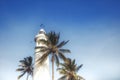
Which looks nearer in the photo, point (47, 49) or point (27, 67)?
point (47, 49)

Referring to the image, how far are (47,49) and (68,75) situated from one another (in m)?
11.2

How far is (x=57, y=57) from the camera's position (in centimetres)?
3562

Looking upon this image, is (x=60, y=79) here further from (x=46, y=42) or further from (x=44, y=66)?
(x=46, y=42)

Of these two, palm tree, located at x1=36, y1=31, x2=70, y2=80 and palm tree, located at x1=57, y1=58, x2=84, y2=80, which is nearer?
palm tree, located at x1=36, y1=31, x2=70, y2=80

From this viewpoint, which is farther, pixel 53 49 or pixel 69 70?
pixel 69 70

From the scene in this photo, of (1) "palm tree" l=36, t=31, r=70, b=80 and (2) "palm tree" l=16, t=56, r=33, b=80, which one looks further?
(2) "palm tree" l=16, t=56, r=33, b=80

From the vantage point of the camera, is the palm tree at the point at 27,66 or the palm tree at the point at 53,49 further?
the palm tree at the point at 27,66

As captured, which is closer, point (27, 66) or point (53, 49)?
point (53, 49)

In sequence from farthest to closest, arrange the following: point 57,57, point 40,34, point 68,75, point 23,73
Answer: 1. point 23,73
2. point 40,34
3. point 68,75
4. point 57,57

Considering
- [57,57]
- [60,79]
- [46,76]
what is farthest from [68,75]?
[57,57]

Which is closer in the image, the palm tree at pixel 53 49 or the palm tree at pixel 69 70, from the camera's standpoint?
the palm tree at pixel 53 49

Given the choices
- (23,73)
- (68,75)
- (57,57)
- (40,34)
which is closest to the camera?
(57,57)

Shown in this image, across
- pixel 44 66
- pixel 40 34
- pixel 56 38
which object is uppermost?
pixel 40 34

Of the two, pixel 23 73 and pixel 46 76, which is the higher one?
pixel 23 73
